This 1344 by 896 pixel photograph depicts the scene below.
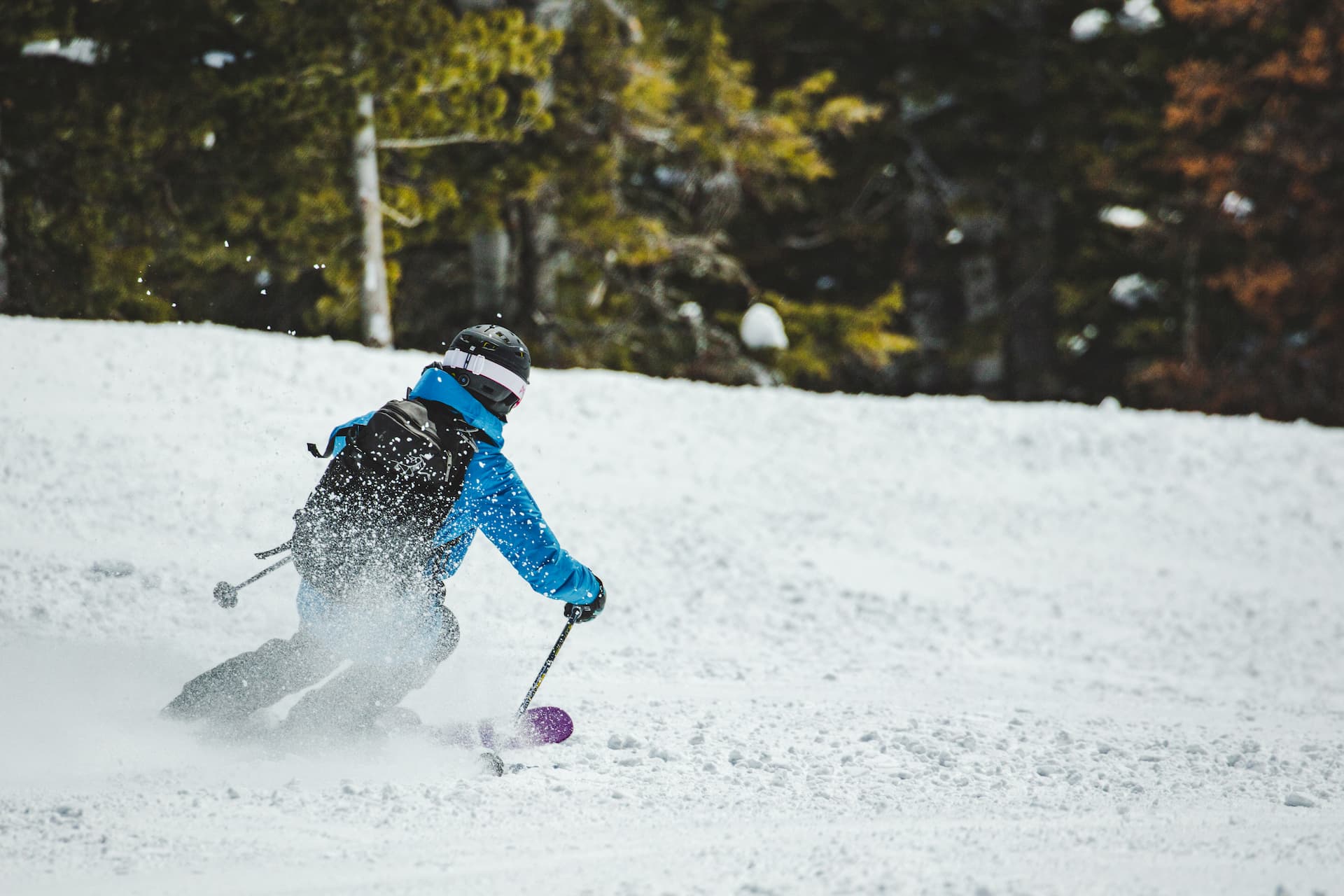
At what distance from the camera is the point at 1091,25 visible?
20.6 metres

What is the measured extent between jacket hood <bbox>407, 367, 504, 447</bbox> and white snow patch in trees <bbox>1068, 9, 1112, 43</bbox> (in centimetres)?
1970

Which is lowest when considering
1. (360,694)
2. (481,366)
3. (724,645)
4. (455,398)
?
(724,645)

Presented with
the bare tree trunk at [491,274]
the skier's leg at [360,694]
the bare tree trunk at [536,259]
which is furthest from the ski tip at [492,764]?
the bare tree trunk at [536,259]

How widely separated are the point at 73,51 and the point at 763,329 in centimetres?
955

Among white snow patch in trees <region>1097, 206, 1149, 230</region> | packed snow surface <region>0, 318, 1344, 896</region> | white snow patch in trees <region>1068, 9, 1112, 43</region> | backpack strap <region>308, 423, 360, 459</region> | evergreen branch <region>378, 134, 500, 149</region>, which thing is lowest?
packed snow surface <region>0, 318, 1344, 896</region>

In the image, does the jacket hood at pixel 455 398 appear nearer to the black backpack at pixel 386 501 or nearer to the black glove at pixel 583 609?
the black backpack at pixel 386 501

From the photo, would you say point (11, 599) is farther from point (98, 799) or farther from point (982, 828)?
point (982, 828)

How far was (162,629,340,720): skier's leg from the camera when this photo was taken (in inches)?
168

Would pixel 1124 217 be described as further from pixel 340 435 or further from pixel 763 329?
pixel 340 435

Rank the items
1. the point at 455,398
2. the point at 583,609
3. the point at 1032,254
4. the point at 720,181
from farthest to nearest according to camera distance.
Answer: the point at 1032,254
the point at 720,181
the point at 583,609
the point at 455,398

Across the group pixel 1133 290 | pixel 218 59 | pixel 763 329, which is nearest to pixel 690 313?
pixel 763 329

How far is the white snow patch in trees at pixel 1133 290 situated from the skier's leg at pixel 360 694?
22308 millimetres

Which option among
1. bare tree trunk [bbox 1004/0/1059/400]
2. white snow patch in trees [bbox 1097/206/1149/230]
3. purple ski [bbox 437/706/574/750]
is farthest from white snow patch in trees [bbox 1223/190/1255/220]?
purple ski [bbox 437/706/574/750]

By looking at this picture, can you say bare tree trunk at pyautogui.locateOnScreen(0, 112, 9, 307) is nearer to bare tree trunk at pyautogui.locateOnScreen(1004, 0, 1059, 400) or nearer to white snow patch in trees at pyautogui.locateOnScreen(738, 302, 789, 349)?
white snow patch in trees at pyautogui.locateOnScreen(738, 302, 789, 349)
